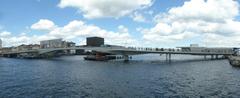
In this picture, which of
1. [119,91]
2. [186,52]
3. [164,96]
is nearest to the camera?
[164,96]

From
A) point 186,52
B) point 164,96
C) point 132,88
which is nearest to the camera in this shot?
point 164,96

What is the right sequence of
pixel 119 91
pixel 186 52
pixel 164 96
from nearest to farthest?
pixel 164 96 → pixel 119 91 → pixel 186 52

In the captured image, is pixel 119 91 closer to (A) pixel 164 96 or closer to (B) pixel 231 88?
(A) pixel 164 96

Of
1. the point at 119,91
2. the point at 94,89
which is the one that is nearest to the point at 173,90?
the point at 119,91

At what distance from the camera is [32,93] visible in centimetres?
4597

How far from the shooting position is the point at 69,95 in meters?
43.9

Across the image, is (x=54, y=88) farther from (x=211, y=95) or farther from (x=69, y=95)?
(x=211, y=95)

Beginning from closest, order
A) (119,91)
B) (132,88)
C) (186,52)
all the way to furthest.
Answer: (119,91) → (132,88) → (186,52)

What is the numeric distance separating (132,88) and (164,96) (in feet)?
28.0

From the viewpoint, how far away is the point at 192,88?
51.0 m

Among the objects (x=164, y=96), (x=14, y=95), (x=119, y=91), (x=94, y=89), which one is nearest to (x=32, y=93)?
(x=14, y=95)

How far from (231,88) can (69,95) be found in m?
29.7

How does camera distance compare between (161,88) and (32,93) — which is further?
(161,88)

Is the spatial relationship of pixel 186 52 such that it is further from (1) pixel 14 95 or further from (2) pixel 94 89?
(1) pixel 14 95
